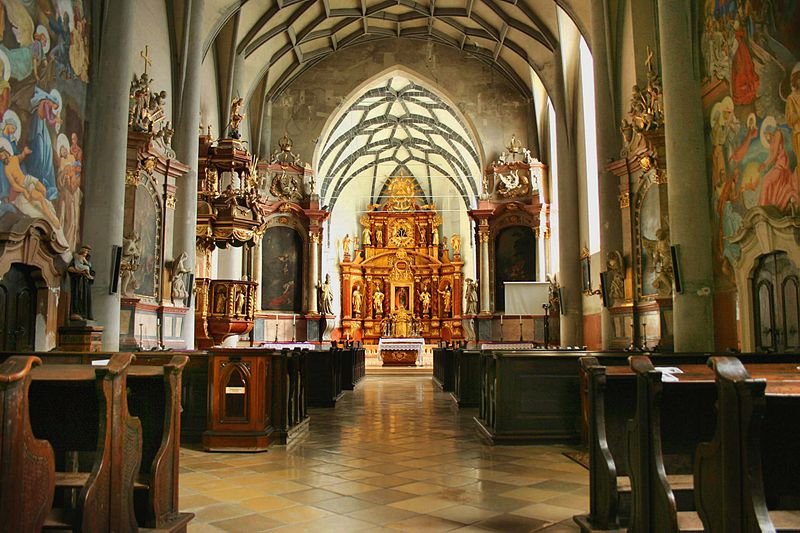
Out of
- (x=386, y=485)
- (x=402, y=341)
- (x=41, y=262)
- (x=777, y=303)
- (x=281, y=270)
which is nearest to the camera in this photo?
(x=386, y=485)

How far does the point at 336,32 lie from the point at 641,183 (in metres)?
14.8

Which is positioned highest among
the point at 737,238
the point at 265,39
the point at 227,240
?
the point at 265,39

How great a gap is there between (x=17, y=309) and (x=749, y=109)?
1058 centimetres

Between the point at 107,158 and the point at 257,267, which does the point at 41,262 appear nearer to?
the point at 107,158

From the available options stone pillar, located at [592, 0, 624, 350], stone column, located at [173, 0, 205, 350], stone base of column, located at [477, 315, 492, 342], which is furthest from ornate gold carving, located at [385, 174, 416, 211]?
stone pillar, located at [592, 0, 624, 350]

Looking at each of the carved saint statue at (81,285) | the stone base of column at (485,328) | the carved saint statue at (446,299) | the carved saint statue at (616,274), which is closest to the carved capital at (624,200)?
the carved saint statue at (616,274)

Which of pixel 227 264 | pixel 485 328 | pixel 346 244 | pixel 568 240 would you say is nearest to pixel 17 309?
pixel 227 264

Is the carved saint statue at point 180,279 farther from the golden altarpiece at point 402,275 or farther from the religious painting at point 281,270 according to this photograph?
the golden altarpiece at point 402,275

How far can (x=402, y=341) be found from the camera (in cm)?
2642

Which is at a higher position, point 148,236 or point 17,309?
point 148,236

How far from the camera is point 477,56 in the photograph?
26.5m

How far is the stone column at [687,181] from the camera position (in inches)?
410

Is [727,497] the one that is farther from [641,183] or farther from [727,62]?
[641,183]

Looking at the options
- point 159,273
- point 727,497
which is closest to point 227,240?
point 159,273
